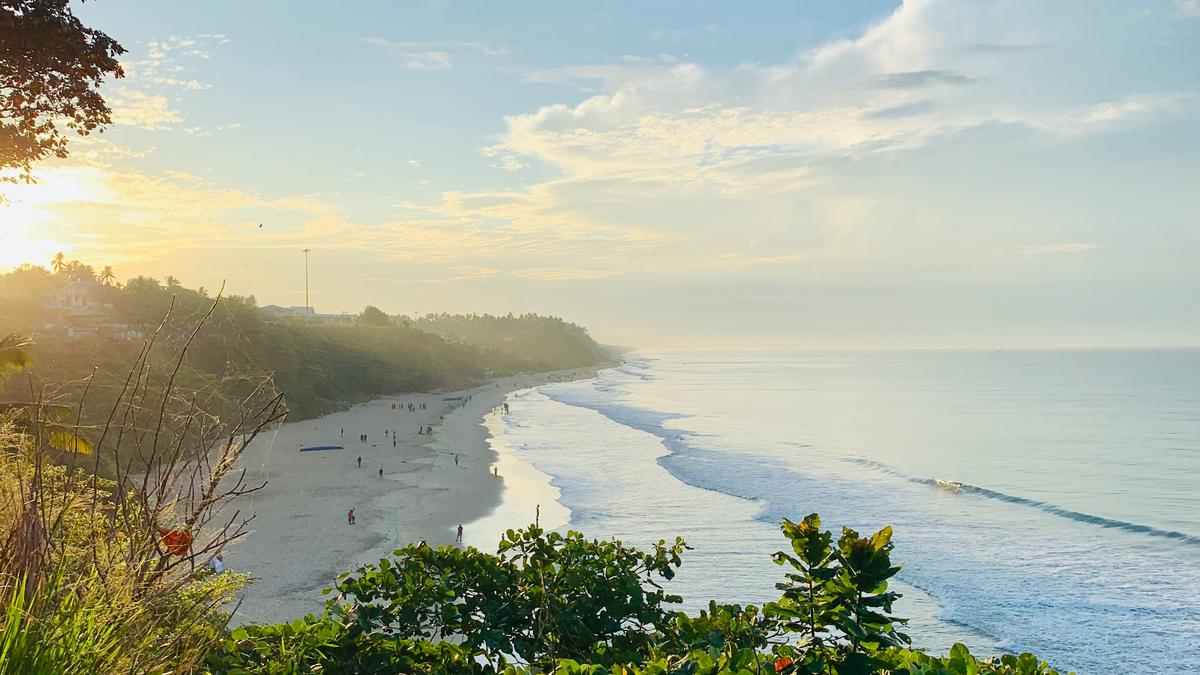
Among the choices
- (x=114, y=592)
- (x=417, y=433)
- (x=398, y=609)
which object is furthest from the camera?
(x=417, y=433)

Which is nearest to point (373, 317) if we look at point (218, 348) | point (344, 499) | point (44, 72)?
point (218, 348)

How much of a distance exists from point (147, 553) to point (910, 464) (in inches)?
1998

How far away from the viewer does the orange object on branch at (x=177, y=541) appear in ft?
13.9

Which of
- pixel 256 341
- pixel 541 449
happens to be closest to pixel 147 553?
pixel 541 449

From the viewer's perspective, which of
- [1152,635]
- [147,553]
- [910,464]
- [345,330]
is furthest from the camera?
[345,330]

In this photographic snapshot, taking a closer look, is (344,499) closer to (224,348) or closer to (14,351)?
(14,351)

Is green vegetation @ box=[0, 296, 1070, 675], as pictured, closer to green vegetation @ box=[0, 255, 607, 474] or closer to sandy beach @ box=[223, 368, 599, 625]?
sandy beach @ box=[223, 368, 599, 625]

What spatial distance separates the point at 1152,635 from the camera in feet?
67.6

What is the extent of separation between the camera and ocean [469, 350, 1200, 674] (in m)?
21.7

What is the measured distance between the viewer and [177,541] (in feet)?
14.3

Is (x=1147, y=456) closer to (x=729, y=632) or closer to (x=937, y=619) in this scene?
(x=937, y=619)

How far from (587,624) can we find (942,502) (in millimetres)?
37385

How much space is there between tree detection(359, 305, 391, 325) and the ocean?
65.0 m

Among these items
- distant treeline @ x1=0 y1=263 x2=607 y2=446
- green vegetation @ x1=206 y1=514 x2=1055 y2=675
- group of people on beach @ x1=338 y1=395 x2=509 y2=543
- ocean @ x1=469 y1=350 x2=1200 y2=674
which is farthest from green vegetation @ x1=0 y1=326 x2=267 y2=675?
distant treeline @ x1=0 y1=263 x2=607 y2=446
